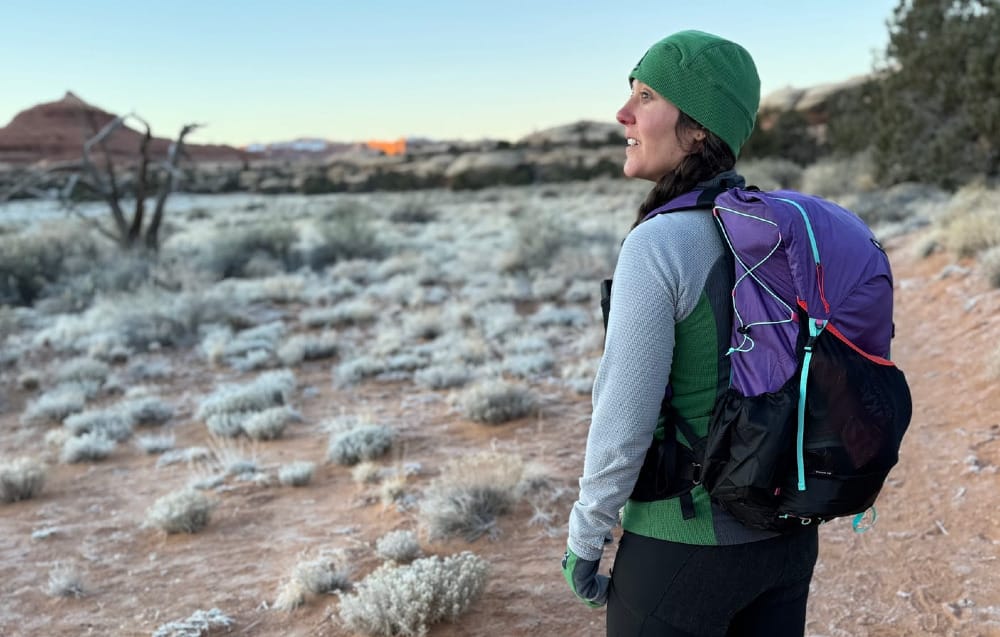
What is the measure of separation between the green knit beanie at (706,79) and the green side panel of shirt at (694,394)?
1.22 ft

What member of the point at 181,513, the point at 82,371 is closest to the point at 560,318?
the point at 82,371

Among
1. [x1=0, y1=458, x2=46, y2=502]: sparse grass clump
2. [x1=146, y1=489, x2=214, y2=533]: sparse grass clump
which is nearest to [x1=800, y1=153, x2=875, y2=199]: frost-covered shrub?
[x1=146, y1=489, x2=214, y2=533]: sparse grass clump

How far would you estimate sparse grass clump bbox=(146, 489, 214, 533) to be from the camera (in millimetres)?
4781

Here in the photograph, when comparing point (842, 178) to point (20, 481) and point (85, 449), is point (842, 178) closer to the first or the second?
point (85, 449)

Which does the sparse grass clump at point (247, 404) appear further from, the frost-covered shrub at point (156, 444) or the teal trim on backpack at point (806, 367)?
the teal trim on backpack at point (806, 367)

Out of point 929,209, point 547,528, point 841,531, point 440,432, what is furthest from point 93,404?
point 929,209

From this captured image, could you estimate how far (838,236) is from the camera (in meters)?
1.38

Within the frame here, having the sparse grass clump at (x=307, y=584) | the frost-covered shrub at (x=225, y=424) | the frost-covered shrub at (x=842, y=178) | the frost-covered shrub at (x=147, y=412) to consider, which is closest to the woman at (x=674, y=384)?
the sparse grass clump at (x=307, y=584)

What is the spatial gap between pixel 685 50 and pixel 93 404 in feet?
26.9

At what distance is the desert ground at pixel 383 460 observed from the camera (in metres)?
3.69

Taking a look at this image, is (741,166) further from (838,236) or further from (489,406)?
(838,236)

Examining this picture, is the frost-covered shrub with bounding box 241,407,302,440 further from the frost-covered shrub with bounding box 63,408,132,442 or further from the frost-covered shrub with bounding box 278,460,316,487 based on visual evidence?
the frost-covered shrub with bounding box 63,408,132,442

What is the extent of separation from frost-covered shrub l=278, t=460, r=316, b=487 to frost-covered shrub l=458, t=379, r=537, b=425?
158cm

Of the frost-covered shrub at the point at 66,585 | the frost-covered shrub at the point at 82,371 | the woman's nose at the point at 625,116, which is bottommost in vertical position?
the frost-covered shrub at the point at 66,585
